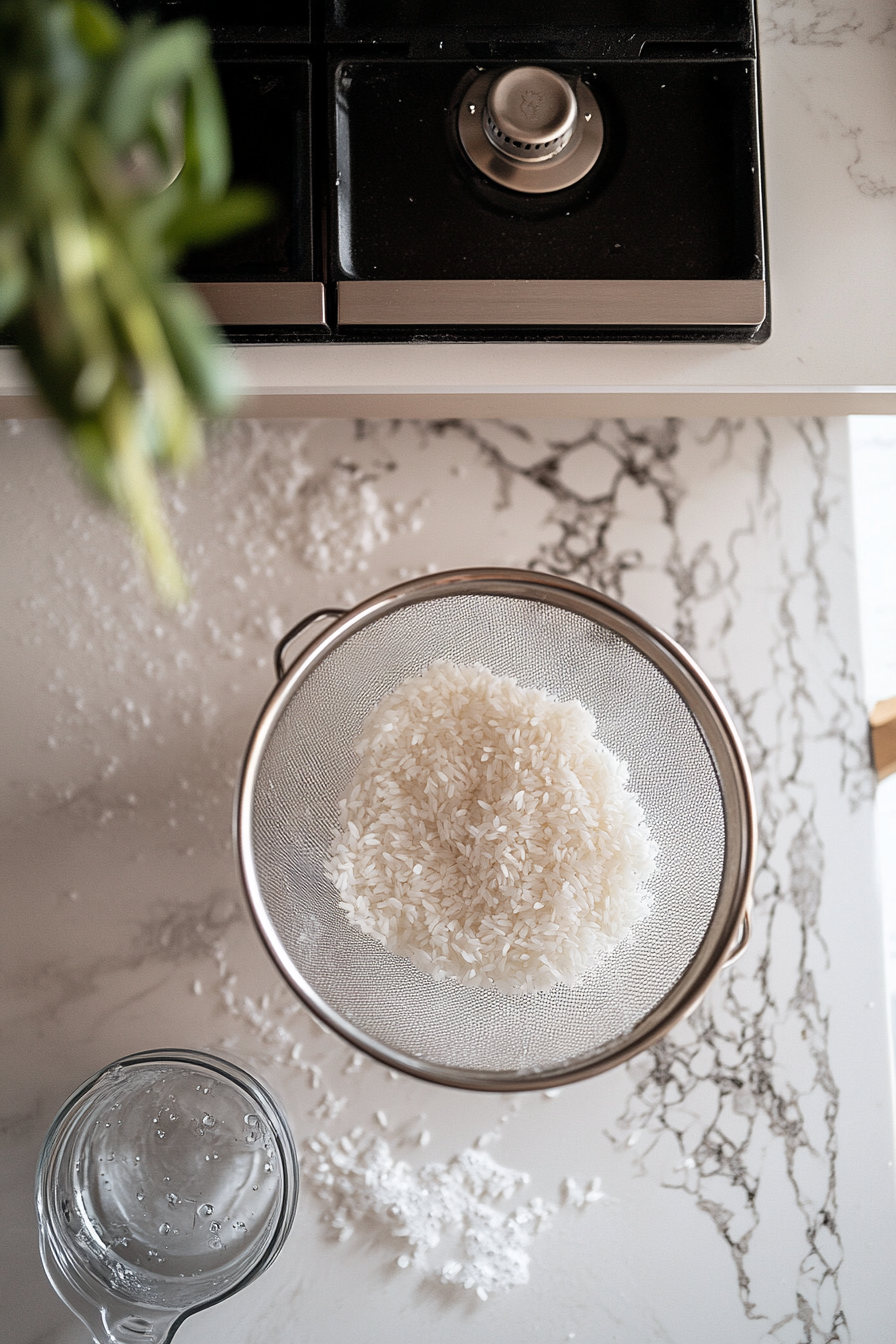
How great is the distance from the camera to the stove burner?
74 cm

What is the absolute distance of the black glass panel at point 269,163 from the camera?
733 millimetres

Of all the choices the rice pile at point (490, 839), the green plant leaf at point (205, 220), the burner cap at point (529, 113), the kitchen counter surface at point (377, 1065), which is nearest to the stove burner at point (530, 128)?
the burner cap at point (529, 113)

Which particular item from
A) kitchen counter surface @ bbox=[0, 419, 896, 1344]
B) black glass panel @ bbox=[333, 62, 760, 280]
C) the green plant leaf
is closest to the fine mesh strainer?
kitchen counter surface @ bbox=[0, 419, 896, 1344]

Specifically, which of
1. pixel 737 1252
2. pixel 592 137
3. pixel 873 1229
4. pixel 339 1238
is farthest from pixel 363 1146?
pixel 592 137

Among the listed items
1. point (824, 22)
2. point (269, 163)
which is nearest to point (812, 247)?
point (824, 22)

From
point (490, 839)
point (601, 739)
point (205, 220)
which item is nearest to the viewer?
point (205, 220)

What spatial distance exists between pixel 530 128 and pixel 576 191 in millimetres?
57

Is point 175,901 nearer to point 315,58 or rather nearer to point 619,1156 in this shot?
point 619,1156

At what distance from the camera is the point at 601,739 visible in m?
0.84

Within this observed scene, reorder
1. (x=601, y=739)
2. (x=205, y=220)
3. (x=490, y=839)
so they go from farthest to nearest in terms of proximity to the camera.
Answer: (x=601, y=739), (x=490, y=839), (x=205, y=220)

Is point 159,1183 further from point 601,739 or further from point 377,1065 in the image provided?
point 601,739

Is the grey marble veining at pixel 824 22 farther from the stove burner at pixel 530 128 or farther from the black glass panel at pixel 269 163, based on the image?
the black glass panel at pixel 269 163

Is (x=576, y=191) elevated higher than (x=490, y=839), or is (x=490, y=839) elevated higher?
(x=576, y=191)

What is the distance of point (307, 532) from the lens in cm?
96
